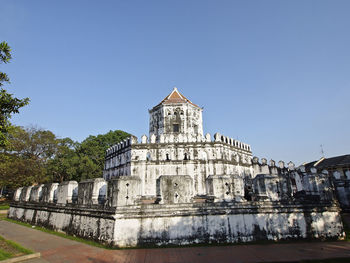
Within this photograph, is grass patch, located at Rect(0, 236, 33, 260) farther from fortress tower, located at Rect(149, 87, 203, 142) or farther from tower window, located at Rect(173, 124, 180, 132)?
tower window, located at Rect(173, 124, 180, 132)

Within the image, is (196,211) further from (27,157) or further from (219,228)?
(27,157)

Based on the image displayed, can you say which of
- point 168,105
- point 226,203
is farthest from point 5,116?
point 168,105

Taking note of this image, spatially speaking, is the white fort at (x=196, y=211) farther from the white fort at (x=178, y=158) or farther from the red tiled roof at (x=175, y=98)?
the red tiled roof at (x=175, y=98)

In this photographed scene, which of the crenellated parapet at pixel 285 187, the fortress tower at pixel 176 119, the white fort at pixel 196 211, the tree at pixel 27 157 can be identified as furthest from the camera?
the fortress tower at pixel 176 119

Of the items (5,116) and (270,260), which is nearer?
(270,260)

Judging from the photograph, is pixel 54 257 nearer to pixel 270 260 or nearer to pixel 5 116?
pixel 270 260

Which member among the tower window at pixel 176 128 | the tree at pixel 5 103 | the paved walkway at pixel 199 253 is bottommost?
the paved walkway at pixel 199 253

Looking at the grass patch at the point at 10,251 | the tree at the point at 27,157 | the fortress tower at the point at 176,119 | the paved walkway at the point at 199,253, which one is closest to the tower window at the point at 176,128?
the fortress tower at the point at 176,119

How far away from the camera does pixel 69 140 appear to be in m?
36.3

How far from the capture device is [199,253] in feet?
20.9

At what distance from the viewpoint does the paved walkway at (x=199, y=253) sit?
586 centimetres

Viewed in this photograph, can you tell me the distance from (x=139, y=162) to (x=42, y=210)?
12705mm

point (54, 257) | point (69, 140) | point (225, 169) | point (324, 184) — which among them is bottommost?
point (54, 257)

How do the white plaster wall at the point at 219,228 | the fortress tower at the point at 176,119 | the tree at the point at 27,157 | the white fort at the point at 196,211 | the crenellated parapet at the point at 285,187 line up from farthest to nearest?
the fortress tower at the point at 176,119 → the tree at the point at 27,157 → the crenellated parapet at the point at 285,187 → the white fort at the point at 196,211 → the white plaster wall at the point at 219,228
